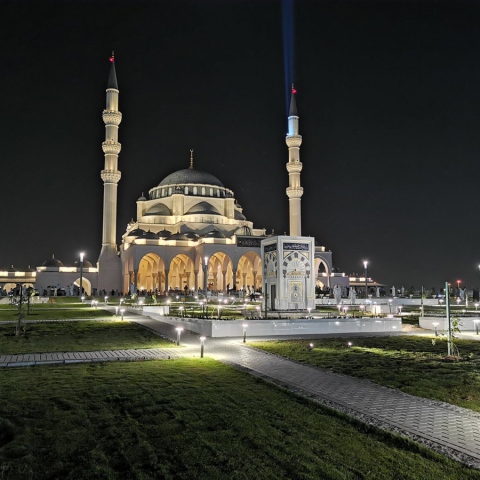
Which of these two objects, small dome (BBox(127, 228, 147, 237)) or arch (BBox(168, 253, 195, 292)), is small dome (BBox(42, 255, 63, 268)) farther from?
arch (BBox(168, 253, 195, 292))

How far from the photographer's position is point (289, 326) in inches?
539

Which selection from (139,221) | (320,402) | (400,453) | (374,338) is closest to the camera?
(400,453)

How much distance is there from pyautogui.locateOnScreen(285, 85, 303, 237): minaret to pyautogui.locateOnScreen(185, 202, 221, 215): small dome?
12189 millimetres

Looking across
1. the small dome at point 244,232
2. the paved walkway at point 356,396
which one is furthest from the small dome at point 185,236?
the paved walkway at point 356,396

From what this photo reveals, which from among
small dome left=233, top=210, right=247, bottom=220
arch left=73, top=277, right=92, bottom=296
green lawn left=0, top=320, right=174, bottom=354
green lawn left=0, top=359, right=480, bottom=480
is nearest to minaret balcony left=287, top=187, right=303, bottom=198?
small dome left=233, top=210, right=247, bottom=220

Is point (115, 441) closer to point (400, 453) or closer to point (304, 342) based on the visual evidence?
point (400, 453)

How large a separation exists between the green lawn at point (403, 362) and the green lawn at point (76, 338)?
2.91m

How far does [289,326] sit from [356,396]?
777 cm

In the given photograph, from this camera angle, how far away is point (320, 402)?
5.55m

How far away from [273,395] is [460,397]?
2329mm

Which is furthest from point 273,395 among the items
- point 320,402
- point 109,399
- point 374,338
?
point 374,338

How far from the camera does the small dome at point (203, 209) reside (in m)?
52.4

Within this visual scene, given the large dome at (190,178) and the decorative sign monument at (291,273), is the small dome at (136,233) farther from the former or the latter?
Result: the decorative sign monument at (291,273)

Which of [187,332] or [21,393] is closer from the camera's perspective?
[21,393]
